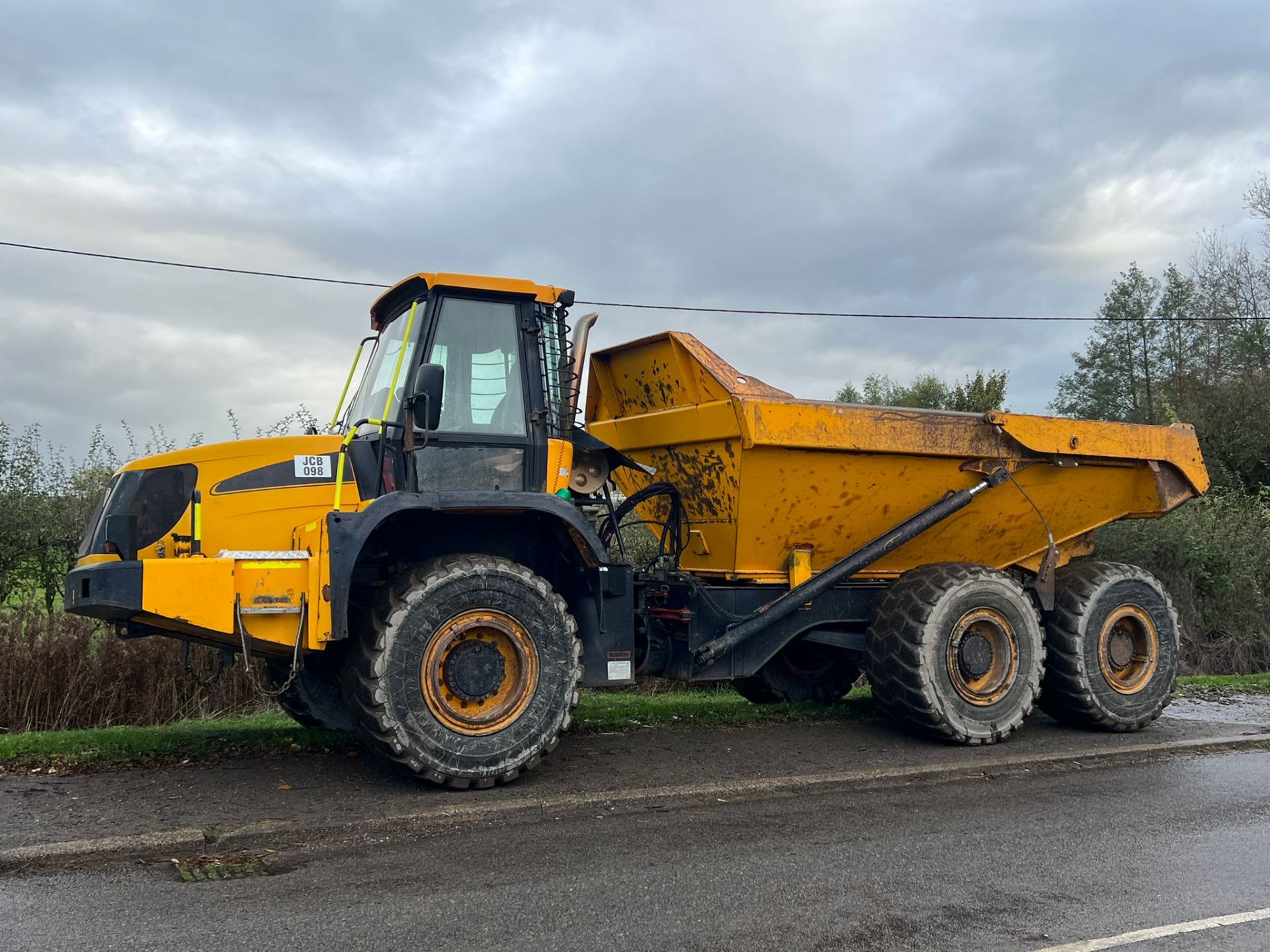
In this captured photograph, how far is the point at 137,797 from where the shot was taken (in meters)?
5.88

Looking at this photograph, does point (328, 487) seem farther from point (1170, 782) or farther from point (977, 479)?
point (1170, 782)

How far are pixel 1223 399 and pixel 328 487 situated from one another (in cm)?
2430

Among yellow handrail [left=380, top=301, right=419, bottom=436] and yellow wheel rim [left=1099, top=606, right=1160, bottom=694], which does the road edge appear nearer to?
yellow wheel rim [left=1099, top=606, right=1160, bottom=694]

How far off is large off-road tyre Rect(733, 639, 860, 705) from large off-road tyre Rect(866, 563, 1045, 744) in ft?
5.06

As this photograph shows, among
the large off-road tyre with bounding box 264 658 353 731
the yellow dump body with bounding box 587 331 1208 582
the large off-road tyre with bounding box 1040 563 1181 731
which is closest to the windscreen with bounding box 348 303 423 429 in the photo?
Answer: the large off-road tyre with bounding box 264 658 353 731

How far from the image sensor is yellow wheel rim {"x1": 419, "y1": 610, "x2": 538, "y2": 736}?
19.9 ft

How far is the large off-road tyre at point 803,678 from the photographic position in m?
9.52

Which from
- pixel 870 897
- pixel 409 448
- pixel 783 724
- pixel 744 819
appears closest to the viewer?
pixel 870 897

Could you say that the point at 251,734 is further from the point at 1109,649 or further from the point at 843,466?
the point at 1109,649

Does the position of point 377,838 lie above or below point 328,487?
below

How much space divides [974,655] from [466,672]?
3.88 meters

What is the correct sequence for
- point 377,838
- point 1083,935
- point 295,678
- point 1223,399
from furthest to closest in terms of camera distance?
point 1223,399, point 295,678, point 377,838, point 1083,935

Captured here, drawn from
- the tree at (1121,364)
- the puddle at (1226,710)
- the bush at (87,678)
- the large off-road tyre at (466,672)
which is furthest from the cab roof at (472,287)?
the tree at (1121,364)

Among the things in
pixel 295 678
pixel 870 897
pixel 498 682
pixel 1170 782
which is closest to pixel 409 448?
pixel 498 682
